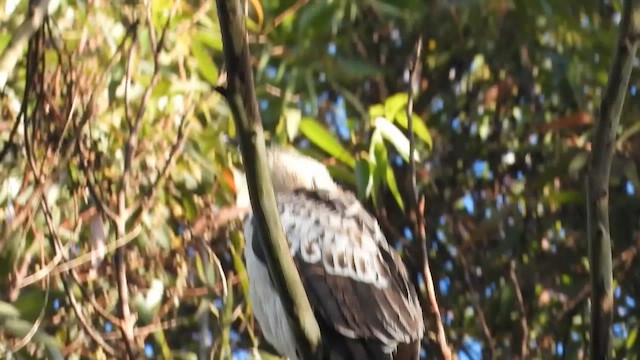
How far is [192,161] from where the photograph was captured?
6.98ft

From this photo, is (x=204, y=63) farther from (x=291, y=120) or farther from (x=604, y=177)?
(x=604, y=177)

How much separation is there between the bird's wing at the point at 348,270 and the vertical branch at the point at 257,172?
40 centimetres

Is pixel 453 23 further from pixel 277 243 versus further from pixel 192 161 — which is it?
pixel 277 243

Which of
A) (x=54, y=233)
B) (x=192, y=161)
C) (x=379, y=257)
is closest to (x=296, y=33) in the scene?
(x=192, y=161)

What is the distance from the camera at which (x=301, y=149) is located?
8.09 feet

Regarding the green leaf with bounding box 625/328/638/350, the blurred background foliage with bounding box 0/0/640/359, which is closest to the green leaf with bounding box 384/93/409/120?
the blurred background foliage with bounding box 0/0/640/359

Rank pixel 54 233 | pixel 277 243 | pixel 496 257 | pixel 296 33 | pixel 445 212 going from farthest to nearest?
pixel 445 212 → pixel 496 257 → pixel 296 33 → pixel 54 233 → pixel 277 243

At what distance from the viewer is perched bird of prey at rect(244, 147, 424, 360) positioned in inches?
68.5

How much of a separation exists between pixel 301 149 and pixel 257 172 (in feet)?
4.13

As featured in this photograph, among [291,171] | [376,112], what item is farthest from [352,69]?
[291,171]

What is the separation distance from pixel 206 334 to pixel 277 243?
1092mm

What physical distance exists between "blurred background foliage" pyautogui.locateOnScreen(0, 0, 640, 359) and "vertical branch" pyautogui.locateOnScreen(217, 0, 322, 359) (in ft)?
1.53

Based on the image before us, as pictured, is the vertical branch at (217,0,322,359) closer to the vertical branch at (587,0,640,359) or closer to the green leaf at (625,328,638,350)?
the vertical branch at (587,0,640,359)

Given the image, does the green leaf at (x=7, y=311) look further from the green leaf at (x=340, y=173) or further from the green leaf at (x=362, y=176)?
the green leaf at (x=340, y=173)
